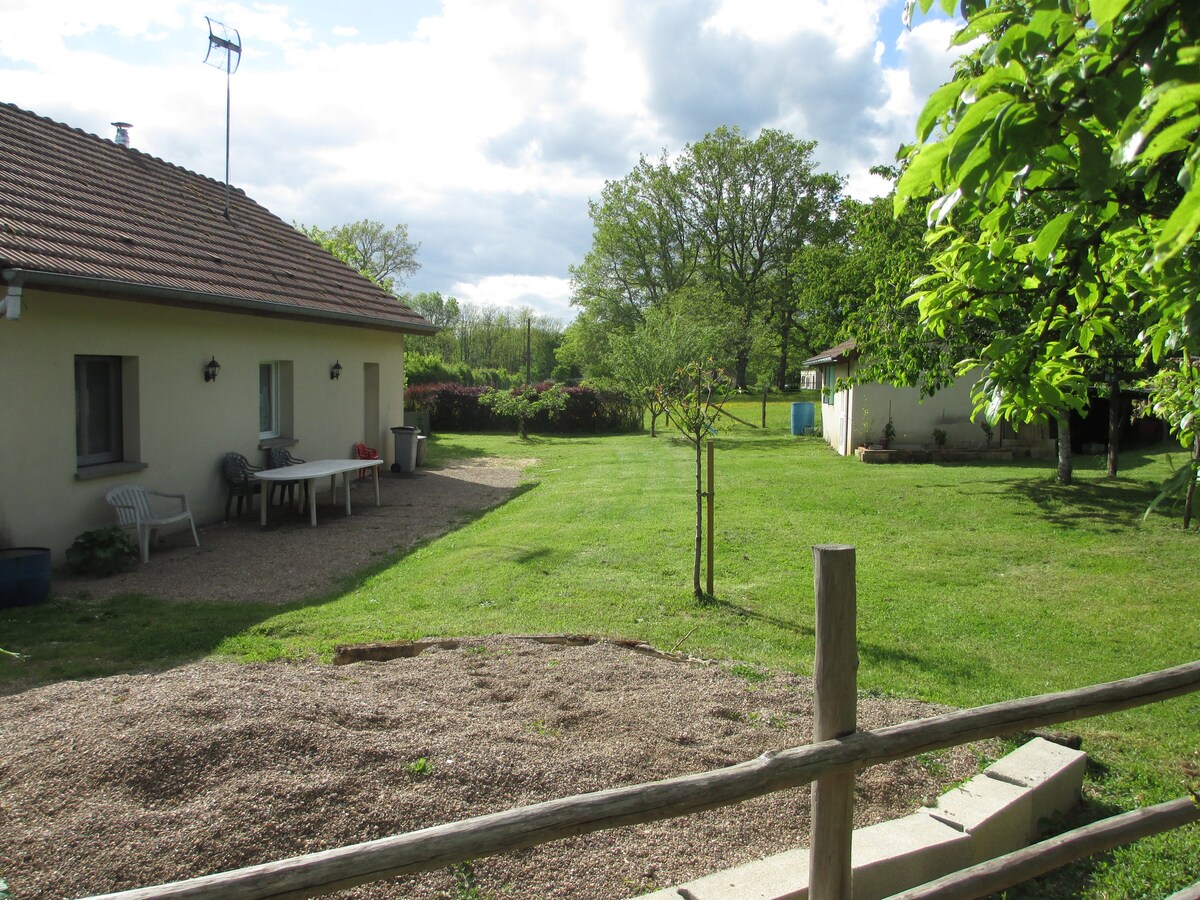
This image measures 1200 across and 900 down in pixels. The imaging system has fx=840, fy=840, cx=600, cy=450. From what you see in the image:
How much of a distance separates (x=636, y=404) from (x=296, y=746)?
29.1m

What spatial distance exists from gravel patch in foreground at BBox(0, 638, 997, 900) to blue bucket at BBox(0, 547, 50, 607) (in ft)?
11.6

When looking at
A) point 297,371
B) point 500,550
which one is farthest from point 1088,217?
point 297,371

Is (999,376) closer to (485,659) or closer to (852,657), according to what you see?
(852,657)

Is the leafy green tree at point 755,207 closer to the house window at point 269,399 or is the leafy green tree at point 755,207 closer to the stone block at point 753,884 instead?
the house window at point 269,399

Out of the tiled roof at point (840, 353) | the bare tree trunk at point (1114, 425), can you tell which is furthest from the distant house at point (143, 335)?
the bare tree trunk at point (1114, 425)

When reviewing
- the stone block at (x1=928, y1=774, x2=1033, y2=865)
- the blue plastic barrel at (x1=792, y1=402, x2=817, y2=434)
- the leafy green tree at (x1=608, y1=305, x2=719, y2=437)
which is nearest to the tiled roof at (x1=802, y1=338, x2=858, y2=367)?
the blue plastic barrel at (x1=792, y1=402, x2=817, y2=434)

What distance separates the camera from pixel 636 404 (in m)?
32.7

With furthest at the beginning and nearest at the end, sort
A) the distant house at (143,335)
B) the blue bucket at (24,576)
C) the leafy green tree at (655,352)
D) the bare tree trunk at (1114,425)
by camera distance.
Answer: the leafy green tree at (655,352) → the bare tree trunk at (1114,425) → the distant house at (143,335) → the blue bucket at (24,576)

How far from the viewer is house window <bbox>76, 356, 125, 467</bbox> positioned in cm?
1001

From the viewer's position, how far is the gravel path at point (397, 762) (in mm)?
3207

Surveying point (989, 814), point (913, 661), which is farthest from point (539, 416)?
point (989, 814)

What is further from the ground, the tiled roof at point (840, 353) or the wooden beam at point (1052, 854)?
the tiled roof at point (840, 353)

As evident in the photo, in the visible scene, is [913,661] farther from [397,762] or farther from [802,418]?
[802,418]

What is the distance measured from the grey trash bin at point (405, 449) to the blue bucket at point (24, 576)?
9.78 m
